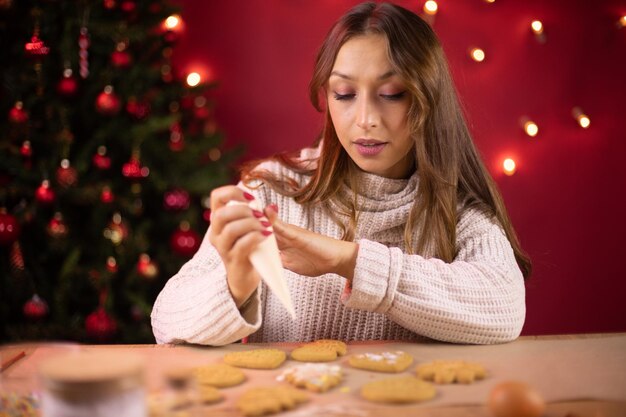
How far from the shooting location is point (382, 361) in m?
1.04

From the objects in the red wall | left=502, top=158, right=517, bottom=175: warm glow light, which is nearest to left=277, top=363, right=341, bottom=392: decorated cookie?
the red wall

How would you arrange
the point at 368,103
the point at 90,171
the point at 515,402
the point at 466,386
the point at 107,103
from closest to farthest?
the point at 515,402 → the point at 466,386 → the point at 368,103 → the point at 107,103 → the point at 90,171

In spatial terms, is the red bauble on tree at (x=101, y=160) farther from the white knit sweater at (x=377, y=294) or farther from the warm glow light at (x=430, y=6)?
the warm glow light at (x=430, y=6)

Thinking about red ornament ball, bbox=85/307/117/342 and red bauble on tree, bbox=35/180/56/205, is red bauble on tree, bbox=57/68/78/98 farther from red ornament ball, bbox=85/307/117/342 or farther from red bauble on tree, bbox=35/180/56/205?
red ornament ball, bbox=85/307/117/342

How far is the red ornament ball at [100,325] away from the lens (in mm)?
2223

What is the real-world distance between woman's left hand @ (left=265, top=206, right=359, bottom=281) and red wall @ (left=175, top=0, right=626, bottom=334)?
61.2 inches

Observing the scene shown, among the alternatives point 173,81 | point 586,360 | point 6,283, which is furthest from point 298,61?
point 586,360

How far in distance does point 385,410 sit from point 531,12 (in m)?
2.22

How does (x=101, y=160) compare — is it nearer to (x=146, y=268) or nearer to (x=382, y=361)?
(x=146, y=268)

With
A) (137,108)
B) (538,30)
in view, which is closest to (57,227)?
(137,108)

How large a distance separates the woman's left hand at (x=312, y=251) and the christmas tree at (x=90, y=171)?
116 cm

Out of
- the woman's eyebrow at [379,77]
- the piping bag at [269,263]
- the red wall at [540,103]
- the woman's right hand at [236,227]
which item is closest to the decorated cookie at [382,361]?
the piping bag at [269,263]

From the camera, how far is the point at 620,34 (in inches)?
105

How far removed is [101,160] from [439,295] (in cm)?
134
